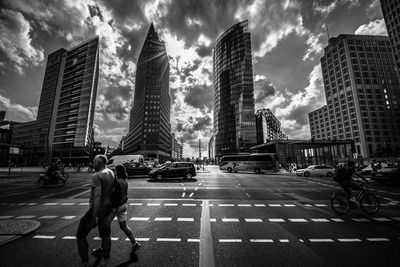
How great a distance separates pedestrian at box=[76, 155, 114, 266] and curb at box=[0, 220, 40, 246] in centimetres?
270

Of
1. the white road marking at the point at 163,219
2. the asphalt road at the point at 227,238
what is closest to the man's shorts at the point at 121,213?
the asphalt road at the point at 227,238

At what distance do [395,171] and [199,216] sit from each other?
58.9ft

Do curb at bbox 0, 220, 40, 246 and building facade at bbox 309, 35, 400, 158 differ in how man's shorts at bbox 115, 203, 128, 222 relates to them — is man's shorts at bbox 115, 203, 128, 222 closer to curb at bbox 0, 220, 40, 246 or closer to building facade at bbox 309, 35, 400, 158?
curb at bbox 0, 220, 40, 246

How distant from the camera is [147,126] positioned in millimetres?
104500

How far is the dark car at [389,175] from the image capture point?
14.4 meters

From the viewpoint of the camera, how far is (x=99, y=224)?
10.3ft

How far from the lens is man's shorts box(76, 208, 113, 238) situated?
2982 millimetres

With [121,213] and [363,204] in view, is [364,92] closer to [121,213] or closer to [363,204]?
[363,204]

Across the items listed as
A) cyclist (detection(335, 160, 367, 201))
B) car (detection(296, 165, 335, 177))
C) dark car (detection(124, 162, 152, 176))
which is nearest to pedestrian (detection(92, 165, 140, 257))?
cyclist (detection(335, 160, 367, 201))

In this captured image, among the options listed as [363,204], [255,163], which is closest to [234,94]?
[255,163]

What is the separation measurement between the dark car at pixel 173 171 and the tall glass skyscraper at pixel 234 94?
7889 cm

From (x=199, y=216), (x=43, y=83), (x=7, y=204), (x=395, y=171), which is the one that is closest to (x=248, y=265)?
(x=199, y=216)

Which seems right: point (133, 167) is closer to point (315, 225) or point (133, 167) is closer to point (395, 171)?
point (315, 225)

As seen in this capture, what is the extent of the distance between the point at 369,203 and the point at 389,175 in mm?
12343
